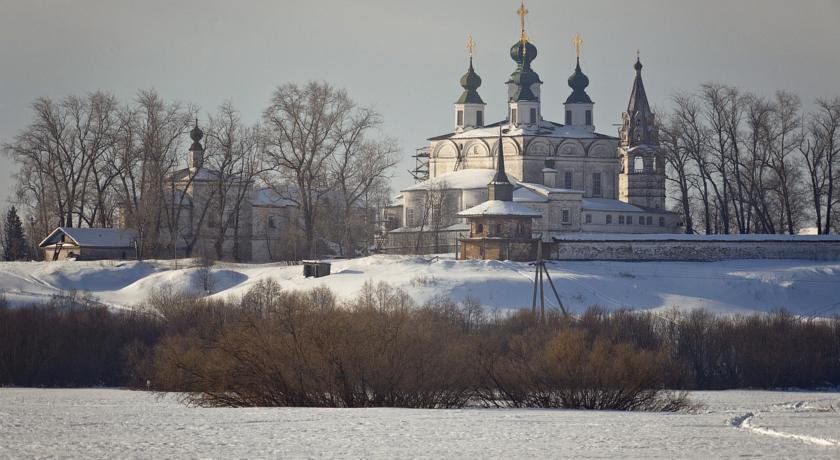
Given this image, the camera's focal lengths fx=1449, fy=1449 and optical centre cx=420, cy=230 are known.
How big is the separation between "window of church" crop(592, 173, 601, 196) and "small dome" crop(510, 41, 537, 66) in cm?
493

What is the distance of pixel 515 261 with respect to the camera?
4294cm

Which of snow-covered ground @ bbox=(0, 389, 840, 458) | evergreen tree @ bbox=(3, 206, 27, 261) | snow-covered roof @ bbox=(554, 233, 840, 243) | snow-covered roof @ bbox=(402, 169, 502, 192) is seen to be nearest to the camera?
snow-covered ground @ bbox=(0, 389, 840, 458)

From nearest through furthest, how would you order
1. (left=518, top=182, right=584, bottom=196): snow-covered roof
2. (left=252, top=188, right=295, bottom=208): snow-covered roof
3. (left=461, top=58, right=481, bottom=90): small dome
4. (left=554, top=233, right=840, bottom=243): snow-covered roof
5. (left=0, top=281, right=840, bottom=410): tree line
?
1. (left=0, top=281, right=840, bottom=410): tree line
2. (left=554, top=233, right=840, bottom=243): snow-covered roof
3. (left=518, top=182, right=584, bottom=196): snow-covered roof
4. (left=252, top=188, right=295, bottom=208): snow-covered roof
5. (left=461, top=58, right=481, bottom=90): small dome

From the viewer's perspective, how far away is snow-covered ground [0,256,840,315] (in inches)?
1506

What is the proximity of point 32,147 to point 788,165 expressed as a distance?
26373 mm

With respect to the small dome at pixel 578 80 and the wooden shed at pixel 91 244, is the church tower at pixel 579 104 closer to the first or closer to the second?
the small dome at pixel 578 80

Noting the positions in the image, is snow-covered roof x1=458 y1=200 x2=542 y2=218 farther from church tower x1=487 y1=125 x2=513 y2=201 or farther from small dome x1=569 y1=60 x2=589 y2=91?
small dome x1=569 y1=60 x2=589 y2=91

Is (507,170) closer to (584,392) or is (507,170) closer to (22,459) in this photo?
(584,392)

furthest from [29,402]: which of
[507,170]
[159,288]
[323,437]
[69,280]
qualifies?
[507,170]

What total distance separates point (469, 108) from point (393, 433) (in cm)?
3858

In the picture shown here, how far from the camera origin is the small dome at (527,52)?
54.2 m

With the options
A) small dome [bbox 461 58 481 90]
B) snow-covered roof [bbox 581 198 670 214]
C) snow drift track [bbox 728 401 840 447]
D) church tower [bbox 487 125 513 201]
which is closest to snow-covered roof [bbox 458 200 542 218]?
church tower [bbox 487 125 513 201]

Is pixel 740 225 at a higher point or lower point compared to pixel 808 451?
higher

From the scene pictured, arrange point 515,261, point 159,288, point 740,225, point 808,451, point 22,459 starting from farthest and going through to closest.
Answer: point 740,225 < point 515,261 < point 159,288 < point 808,451 < point 22,459
